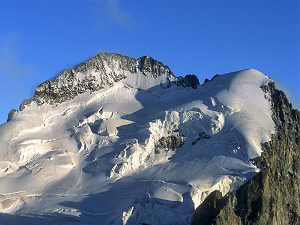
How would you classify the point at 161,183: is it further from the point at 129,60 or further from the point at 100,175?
the point at 129,60

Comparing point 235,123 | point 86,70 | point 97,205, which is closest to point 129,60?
point 86,70

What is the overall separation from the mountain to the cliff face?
0.16m

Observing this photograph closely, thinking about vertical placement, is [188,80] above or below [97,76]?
below

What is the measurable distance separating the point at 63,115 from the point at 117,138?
823cm

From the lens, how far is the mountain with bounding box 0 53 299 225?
59531 mm

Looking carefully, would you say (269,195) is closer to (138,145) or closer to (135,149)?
(135,149)

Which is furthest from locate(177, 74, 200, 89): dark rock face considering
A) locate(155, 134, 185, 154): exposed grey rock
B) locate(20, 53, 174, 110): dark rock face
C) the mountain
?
locate(155, 134, 185, 154): exposed grey rock

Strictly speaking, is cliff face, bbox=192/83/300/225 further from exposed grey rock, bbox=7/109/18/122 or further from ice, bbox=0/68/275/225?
exposed grey rock, bbox=7/109/18/122

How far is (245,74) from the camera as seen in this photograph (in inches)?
2936

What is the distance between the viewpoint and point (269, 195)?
55.2 metres

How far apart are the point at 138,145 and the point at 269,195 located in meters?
16.9

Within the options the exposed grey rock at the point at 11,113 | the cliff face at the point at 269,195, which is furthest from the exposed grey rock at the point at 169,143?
the exposed grey rock at the point at 11,113

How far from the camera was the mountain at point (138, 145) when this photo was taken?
59.5 m

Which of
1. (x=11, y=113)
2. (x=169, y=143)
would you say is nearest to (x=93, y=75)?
(x=11, y=113)
